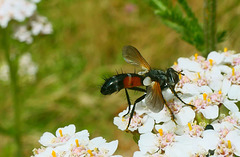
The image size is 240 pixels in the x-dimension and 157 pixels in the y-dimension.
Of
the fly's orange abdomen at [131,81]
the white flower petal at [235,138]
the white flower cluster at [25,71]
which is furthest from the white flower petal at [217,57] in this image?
the white flower cluster at [25,71]

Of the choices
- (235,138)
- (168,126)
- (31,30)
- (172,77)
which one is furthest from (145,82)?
(31,30)

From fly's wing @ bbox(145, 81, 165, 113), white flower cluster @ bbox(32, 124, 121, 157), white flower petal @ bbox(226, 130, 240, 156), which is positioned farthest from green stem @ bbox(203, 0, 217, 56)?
white flower cluster @ bbox(32, 124, 121, 157)

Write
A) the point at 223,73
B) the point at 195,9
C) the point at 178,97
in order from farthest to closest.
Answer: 1. the point at 195,9
2. the point at 223,73
3. the point at 178,97

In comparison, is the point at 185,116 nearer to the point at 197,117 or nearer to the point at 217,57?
the point at 197,117

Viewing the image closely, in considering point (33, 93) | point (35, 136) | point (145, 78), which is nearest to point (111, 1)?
point (33, 93)

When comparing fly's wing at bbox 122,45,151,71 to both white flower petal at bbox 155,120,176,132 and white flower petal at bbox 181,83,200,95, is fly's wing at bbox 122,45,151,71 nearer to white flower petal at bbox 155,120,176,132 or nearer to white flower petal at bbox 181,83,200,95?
white flower petal at bbox 181,83,200,95

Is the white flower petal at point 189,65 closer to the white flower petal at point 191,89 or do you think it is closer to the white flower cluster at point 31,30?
the white flower petal at point 191,89

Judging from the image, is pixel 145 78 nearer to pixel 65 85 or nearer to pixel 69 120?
pixel 69 120
